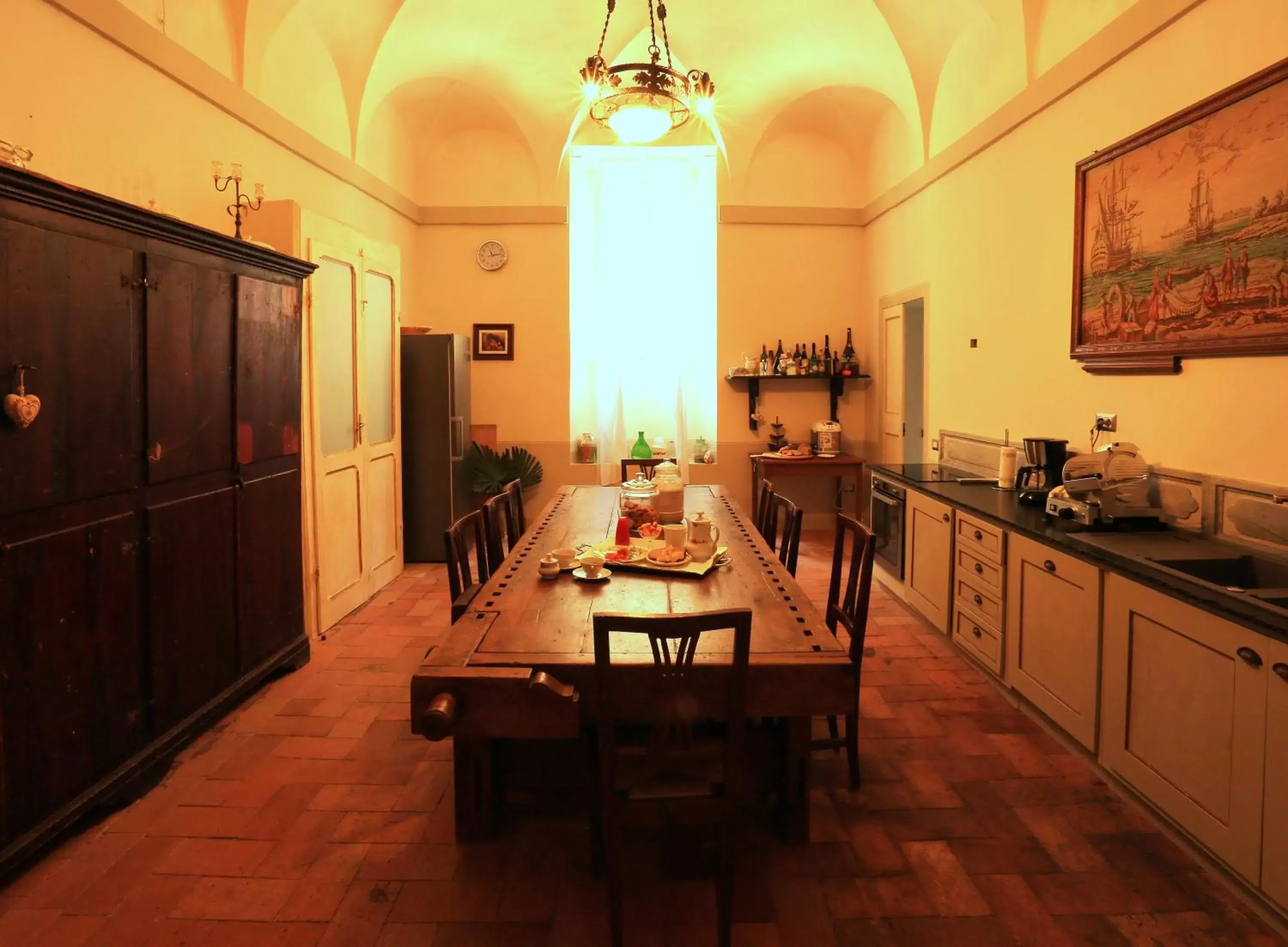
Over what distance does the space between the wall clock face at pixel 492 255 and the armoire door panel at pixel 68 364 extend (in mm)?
4549

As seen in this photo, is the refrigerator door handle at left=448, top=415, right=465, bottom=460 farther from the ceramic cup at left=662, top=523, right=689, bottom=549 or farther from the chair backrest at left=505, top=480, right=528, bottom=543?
the ceramic cup at left=662, top=523, right=689, bottom=549

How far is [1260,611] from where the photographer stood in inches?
78.4

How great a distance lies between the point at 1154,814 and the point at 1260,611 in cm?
91

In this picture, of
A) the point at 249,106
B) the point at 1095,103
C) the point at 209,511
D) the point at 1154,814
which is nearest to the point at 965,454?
the point at 1095,103

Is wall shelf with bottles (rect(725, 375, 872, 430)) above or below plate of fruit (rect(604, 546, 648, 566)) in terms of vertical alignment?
above

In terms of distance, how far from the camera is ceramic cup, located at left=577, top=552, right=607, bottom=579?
103 inches

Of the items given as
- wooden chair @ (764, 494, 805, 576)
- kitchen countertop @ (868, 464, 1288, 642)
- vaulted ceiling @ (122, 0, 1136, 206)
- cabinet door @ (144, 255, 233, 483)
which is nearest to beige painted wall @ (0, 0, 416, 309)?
vaulted ceiling @ (122, 0, 1136, 206)

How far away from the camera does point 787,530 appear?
324cm

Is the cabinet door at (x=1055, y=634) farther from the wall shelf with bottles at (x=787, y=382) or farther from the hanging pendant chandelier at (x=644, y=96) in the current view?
the wall shelf with bottles at (x=787, y=382)

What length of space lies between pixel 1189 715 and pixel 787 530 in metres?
1.45

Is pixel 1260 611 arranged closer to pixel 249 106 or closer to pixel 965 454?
pixel 965 454

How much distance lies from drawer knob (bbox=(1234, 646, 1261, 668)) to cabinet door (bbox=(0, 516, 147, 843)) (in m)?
3.27

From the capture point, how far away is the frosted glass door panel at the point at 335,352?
14.4 feet

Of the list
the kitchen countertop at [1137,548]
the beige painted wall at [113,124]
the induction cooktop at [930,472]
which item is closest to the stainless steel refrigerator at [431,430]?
the beige painted wall at [113,124]
